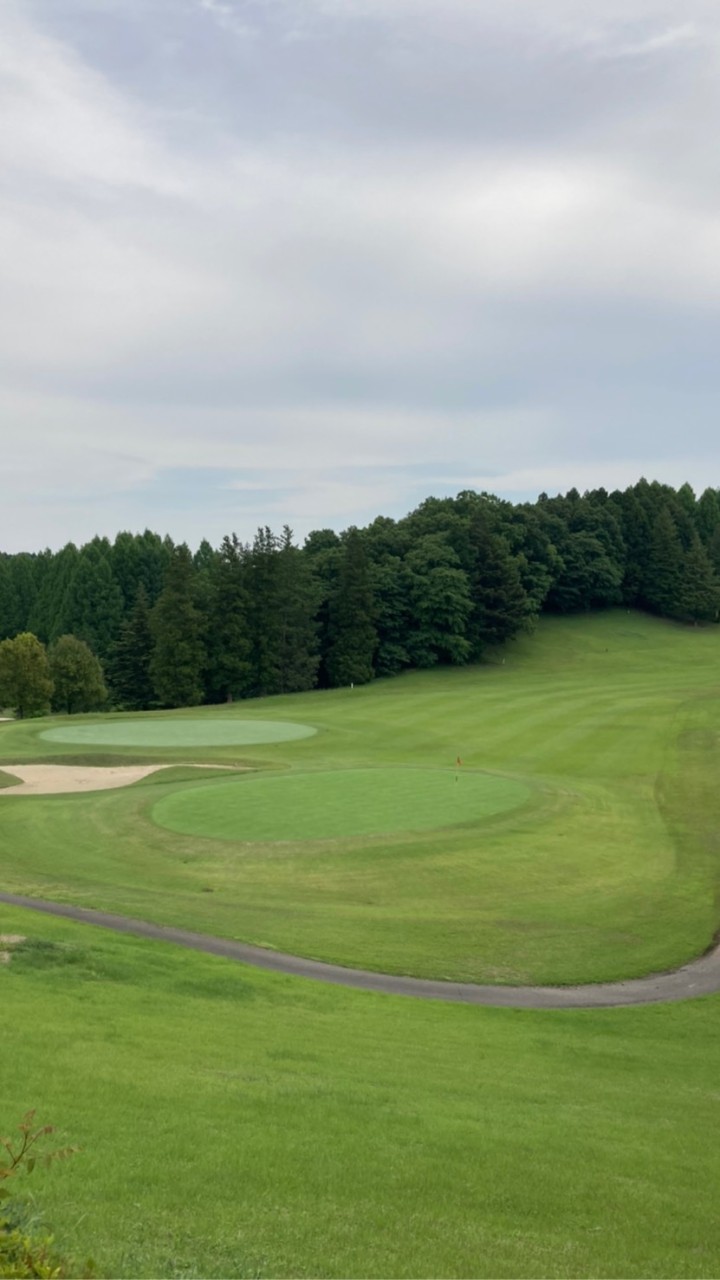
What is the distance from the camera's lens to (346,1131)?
9.33m

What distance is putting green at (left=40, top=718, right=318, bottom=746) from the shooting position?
45062 millimetres

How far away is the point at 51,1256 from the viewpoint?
18.1ft

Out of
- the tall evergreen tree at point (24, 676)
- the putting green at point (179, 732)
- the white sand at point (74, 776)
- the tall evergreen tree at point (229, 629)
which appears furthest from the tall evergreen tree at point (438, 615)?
the white sand at point (74, 776)

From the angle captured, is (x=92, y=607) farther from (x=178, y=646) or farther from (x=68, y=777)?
(x=68, y=777)

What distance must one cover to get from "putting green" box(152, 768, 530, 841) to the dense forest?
4262 centimetres

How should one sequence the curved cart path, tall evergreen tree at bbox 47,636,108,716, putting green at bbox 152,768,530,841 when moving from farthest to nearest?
tall evergreen tree at bbox 47,636,108,716 < putting green at bbox 152,768,530,841 < the curved cart path

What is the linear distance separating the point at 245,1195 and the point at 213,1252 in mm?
1060

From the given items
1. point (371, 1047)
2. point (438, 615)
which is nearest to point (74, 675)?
point (438, 615)

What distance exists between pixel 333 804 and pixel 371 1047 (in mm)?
17048

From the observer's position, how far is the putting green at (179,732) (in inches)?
1774

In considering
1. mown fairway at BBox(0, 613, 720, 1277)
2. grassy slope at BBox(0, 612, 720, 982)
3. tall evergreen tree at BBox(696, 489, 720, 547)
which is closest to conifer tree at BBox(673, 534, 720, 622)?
tall evergreen tree at BBox(696, 489, 720, 547)

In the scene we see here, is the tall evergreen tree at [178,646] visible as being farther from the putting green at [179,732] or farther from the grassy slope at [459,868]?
the grassy slope at [459,868]

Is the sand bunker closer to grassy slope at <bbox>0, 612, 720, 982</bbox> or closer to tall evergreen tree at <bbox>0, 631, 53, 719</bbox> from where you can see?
grassy slope at <bbox>0, 612, 720, 982</bbox>

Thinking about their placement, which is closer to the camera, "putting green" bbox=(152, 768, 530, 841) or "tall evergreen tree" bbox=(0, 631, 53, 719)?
"putting green" bbox=(152, 768, 530, 841)
